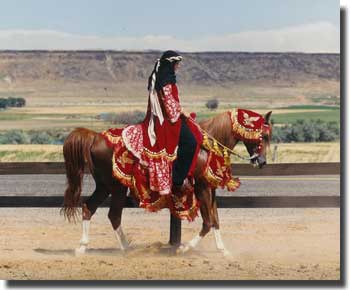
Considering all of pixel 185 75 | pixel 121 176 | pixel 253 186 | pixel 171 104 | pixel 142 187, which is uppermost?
pixel 171 104

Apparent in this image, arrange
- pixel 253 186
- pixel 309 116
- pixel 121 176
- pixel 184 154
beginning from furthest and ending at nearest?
pixel 309 116 < pixel 253 186 < pixel 121 176 < pixel 184 154

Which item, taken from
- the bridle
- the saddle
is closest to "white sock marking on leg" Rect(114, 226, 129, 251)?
the saddle

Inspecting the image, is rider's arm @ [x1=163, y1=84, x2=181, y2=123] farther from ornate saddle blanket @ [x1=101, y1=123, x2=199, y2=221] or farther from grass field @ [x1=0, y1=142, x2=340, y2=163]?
grass field @ [x1=0, y1=142, x2=340, y2=163]

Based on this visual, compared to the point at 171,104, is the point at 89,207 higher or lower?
lower

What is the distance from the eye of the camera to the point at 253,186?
21625mm

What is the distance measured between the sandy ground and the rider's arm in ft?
5.01

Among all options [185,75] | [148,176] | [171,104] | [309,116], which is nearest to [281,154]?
[148,176]

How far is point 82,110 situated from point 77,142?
52238 millimetres

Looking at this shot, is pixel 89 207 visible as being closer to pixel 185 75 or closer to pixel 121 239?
pixel 121 239

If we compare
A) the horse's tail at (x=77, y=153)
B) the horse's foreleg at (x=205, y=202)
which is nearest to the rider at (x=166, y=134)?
the horse's foreleg at (x=205, y=202)

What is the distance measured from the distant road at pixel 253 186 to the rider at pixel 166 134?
32.3 feet

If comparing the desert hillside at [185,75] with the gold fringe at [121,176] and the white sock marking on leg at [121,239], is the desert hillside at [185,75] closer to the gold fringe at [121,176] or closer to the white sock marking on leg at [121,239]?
the white sock marking on leg at [121,239]

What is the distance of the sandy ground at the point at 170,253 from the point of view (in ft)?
29.8

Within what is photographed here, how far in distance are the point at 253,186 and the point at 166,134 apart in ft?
41.3
